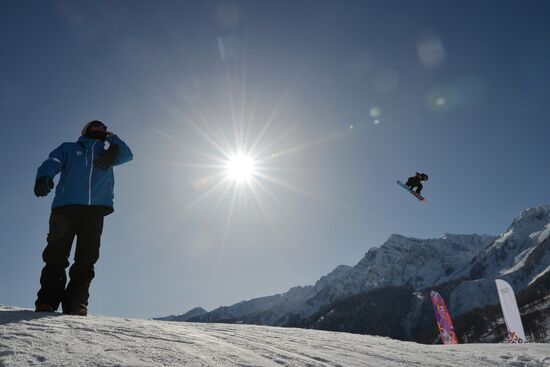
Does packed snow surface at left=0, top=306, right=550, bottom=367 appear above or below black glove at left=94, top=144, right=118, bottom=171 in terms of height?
below

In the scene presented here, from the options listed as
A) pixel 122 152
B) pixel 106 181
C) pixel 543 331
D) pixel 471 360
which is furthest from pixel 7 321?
pixel 543 331

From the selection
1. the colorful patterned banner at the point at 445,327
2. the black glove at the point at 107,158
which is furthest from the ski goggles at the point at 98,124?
the colorful patterned banner at the point at 445,327

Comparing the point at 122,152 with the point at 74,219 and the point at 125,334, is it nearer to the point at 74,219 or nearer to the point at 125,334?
the point at 74,219

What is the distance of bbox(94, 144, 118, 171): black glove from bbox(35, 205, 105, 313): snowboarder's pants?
0.59 meters

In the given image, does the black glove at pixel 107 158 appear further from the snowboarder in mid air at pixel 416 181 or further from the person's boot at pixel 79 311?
the snowboarder in mid air at pixel 416 181

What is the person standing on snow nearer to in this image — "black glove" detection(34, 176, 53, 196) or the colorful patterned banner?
"black glove" detection(34, 176, 53, 196)

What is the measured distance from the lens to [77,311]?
4.79 meters

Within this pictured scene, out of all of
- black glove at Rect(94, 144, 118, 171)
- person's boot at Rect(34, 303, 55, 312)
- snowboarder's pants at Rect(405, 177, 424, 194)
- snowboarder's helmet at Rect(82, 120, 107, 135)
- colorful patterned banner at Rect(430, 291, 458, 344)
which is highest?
snowboarder's pants at Rect(405, 177, 424, 194)

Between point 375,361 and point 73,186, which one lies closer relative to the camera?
point 375,361

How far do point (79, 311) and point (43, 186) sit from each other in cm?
162

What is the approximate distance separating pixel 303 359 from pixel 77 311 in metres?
2.80

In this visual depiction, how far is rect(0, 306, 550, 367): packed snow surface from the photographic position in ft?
8.85

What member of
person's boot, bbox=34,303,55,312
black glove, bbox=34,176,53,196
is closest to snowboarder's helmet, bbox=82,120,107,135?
black glove, bbox=34,176,53,196

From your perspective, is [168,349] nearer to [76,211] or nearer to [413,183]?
[76,211]
